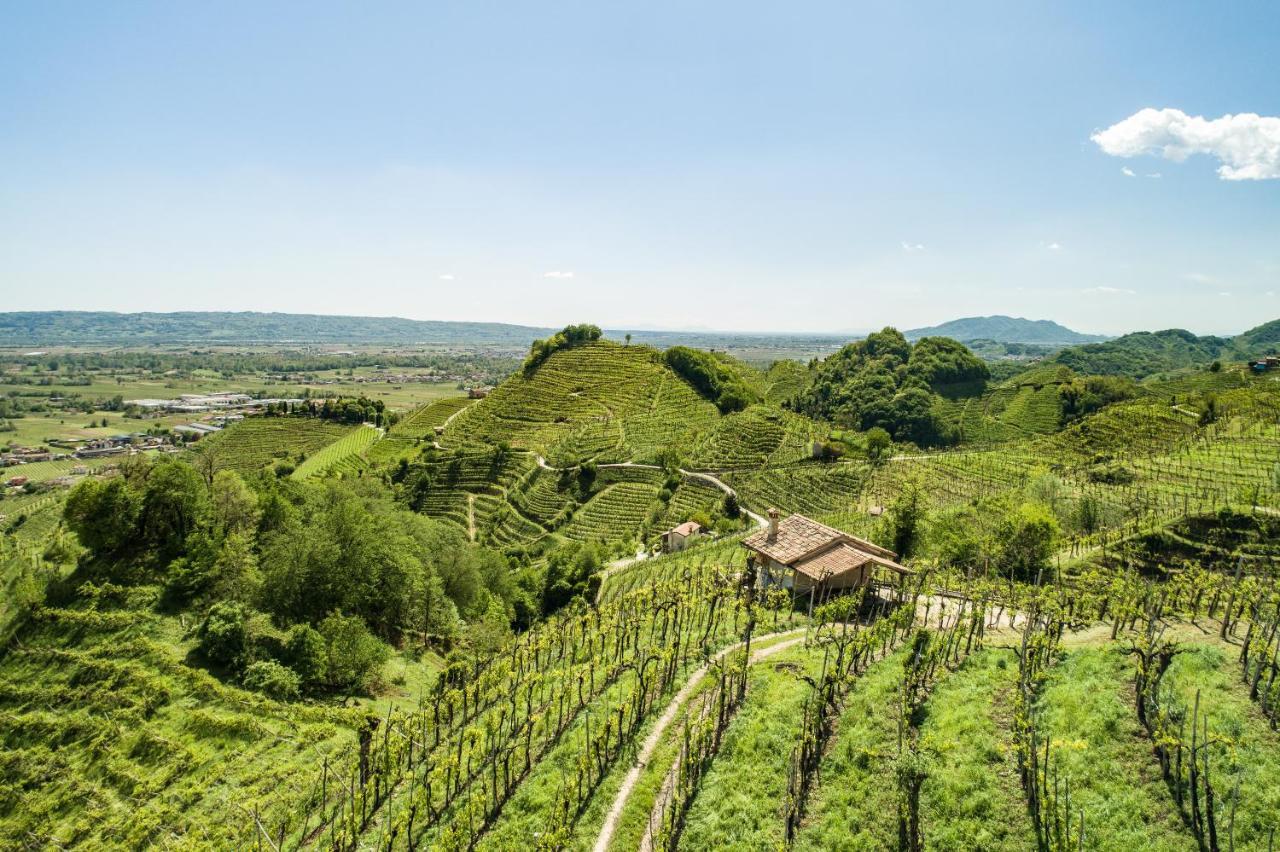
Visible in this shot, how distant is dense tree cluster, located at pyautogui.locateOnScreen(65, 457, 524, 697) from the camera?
26250 mm

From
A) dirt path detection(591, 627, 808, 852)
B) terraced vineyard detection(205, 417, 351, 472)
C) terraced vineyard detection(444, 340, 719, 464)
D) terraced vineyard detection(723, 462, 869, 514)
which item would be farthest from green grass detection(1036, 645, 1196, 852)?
terraced vineyard detection(205, 417, 351, 472)

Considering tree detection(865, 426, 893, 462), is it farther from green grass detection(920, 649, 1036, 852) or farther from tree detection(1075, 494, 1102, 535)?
green grass detection(920, 649, 1036, 852)

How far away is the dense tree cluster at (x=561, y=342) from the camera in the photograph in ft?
429

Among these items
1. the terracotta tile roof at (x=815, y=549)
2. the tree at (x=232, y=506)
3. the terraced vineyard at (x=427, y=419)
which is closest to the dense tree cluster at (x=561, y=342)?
the terraced vineyard at (x=427, y=419)

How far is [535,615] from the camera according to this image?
152ft

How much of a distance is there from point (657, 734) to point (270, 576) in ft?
76.5

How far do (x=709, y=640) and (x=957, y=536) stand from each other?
78.7 ft

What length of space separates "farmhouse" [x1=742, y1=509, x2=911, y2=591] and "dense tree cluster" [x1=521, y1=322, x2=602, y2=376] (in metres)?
100

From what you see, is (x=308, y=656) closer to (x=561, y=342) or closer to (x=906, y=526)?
(x=906, y=526)

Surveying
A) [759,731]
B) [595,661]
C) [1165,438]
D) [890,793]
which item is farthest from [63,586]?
[1165,438]

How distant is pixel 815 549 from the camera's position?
33.0m

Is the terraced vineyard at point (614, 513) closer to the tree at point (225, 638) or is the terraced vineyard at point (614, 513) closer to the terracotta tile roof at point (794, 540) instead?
the terracotta tile roof at point (794, 540)

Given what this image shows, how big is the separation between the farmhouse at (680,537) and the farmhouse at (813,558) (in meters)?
19.7

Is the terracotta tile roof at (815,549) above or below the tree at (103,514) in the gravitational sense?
below
